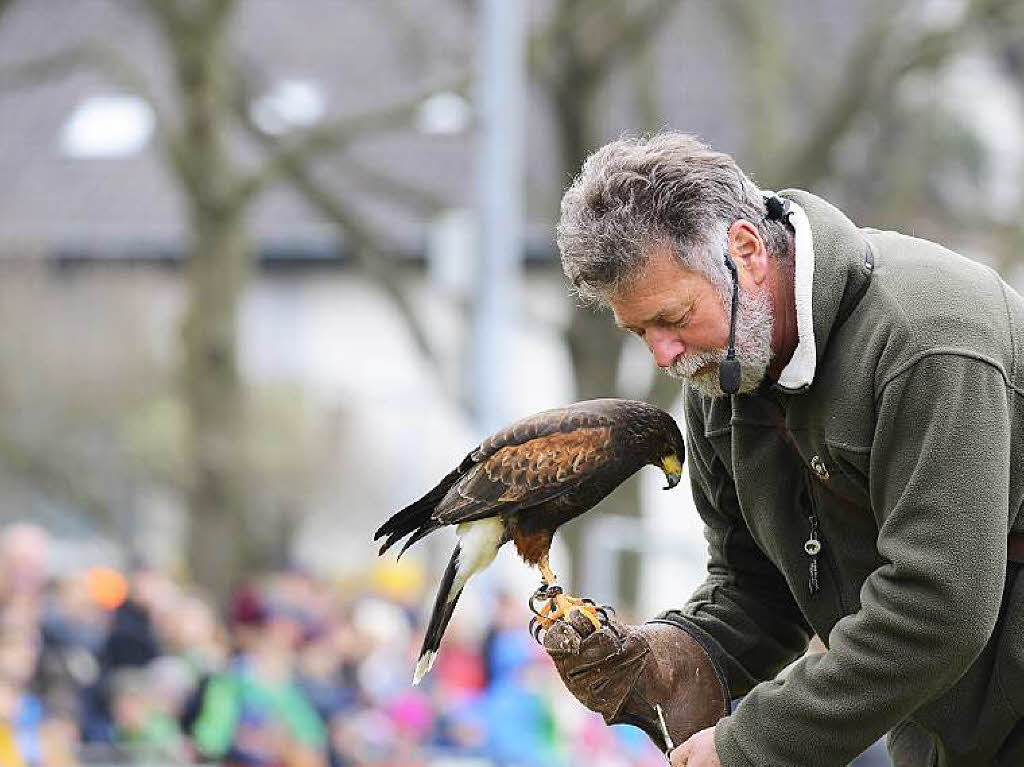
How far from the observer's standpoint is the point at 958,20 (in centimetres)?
1291

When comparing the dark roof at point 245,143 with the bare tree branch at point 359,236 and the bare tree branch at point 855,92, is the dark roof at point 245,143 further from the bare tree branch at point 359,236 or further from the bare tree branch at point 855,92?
the bare tree branch at point 855,92

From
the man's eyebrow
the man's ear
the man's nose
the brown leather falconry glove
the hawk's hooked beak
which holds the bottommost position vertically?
the brown leather falconry glove

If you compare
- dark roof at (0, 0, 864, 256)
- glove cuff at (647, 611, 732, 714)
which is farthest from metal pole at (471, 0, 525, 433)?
dark roof at (0, 0, 864, 256)

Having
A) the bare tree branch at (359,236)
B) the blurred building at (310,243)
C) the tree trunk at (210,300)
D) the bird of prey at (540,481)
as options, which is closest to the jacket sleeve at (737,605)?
the bird of prey at (540,481)

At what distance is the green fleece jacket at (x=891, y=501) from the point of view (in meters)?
2.66

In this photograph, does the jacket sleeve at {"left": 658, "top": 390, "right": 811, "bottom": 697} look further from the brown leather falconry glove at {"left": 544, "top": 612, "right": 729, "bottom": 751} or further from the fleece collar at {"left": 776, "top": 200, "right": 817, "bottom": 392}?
the fleece collar at {"left": 776, "top": 200, "right": 817, "bottom": 392}

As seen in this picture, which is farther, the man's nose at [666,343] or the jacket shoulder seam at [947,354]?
the man's nose at [666,343]

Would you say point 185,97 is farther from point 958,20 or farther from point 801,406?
point 801,406

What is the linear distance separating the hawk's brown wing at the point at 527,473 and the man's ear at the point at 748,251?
1.61 ft

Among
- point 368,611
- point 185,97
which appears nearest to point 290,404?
point 185,97

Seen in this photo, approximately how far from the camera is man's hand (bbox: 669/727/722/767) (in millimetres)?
2930

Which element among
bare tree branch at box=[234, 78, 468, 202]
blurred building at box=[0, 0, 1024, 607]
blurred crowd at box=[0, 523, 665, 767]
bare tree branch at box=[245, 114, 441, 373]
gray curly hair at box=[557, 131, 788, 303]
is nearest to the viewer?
gray curly hair at box=[557, 131, 788, 303]

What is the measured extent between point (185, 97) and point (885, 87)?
5.03m

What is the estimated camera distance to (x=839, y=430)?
2.85 metres
